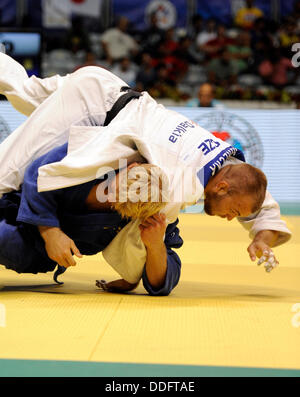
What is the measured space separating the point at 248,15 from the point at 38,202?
32.4 ft

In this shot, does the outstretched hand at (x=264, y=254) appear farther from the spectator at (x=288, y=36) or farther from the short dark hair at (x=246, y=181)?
the spectator at (x=288, y=36)

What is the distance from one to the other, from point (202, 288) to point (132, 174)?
91 centimetres

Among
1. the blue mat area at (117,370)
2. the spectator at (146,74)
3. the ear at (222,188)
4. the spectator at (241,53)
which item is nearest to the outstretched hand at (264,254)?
the ear at (222,188)

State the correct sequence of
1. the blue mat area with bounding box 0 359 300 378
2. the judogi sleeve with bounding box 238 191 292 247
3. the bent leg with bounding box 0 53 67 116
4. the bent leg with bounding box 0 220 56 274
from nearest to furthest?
the blue mat area with bounding box 0 359 300 378
the bent leg with bounding box 0 220 56 274
the judogi sleeve with bounding box 238 191 292 247
the bent leg with bounding box 0 53 67 116

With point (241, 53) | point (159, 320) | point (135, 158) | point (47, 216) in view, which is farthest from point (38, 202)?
point (241, 53)

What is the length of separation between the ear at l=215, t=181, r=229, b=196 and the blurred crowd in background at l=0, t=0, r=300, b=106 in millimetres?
8124

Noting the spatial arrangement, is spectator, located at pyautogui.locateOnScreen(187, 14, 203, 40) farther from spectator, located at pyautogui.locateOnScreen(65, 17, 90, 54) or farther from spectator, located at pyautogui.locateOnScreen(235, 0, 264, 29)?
spectator, located at pyautogui.locateOnScreen(65, 17, 90, 54)

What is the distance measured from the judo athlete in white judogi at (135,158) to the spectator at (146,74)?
24.6 feet

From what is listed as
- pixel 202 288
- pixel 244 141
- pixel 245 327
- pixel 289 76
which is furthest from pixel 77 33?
pixel 245 327

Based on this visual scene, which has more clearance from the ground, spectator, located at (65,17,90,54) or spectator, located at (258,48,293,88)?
spectator, located at (65,17,90,54)

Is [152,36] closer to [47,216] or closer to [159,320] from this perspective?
[47,216]

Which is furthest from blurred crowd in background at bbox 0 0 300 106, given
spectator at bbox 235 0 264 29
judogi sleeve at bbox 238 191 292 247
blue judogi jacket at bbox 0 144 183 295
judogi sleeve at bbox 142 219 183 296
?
blue judogi jacket at bbox 0 144 183 295

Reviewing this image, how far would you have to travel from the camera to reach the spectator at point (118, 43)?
36.4 feet

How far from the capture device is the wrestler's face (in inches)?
102
